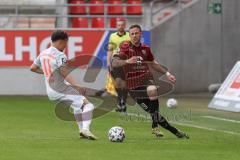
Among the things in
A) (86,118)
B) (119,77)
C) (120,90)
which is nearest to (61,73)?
(86,118)

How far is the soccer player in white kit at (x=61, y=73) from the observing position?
1389 centimetres

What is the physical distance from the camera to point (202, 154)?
1241 centimetres

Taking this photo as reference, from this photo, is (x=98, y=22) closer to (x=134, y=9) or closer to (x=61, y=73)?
(x=134, y=9)

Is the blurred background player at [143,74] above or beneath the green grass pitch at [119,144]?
above

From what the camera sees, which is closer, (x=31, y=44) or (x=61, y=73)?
(x=61, y=73)

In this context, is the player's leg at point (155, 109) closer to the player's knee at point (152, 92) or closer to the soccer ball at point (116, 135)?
the player's knee at point (152, 92)

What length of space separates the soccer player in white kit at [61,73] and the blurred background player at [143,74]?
3.67 ft

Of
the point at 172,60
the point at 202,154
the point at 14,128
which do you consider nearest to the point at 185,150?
the point at 202,154

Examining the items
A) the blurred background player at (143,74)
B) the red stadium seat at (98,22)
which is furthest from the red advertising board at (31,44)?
the blurred background player at (143,74)

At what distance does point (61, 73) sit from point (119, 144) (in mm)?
1593

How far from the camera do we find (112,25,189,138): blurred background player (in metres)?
14.6

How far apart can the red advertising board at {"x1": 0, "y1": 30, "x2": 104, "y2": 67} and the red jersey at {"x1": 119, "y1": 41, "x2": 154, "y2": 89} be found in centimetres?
1205

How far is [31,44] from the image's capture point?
2692 centimetres

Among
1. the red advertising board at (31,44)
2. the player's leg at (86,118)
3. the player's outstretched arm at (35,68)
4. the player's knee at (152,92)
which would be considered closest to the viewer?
the player's leg at (86,118)
